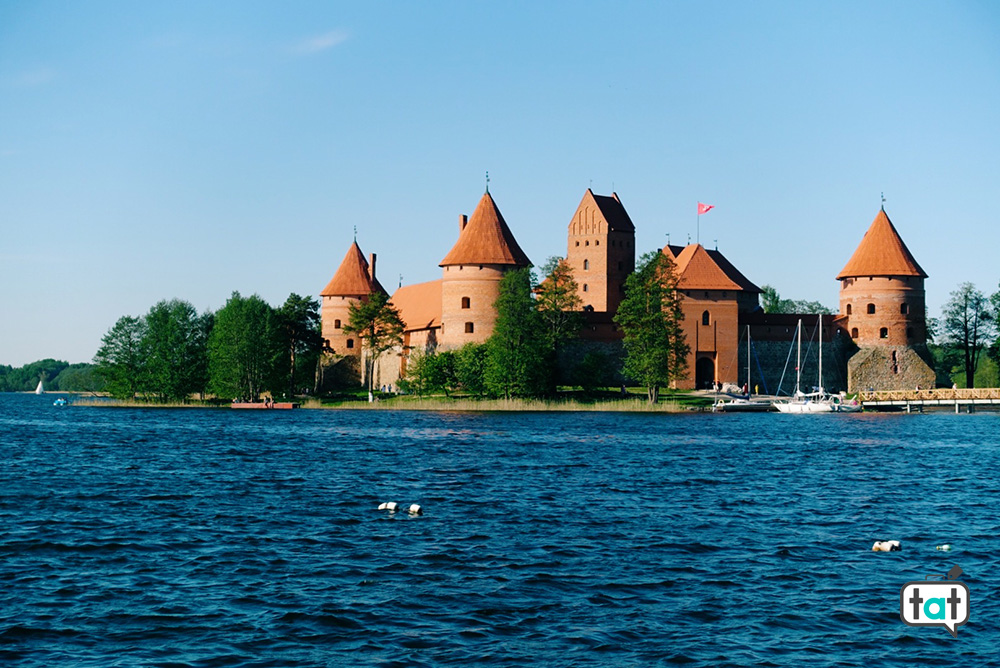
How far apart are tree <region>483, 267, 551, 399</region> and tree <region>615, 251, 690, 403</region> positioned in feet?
17.5

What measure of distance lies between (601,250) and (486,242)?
42.3ft

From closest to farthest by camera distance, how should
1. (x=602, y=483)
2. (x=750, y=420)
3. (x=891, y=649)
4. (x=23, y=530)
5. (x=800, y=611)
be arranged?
(x=891, y=649)
(x=800, y=611)
(x=23, y=530)
(x=602, y=483)
(x=750, y=420)

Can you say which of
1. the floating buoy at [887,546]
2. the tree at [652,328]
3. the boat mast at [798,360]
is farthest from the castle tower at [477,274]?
the floating buoy at [887,546]

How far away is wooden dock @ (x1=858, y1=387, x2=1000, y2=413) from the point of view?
212 feet

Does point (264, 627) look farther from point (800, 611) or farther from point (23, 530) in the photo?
point (23, 530)

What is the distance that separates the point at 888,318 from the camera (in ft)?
242

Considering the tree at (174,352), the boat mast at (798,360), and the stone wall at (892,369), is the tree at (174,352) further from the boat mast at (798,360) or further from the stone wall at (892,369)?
the stone wall at (892,369)

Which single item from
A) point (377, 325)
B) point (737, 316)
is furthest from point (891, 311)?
point (377, 325)

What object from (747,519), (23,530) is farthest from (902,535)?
(23,530)

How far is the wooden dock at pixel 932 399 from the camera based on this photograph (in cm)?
6462

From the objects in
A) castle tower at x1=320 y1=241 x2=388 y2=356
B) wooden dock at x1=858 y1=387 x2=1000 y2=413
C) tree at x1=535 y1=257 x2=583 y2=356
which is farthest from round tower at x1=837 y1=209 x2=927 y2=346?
castle tower at x1=320 y1=241 x2=388 y2=356

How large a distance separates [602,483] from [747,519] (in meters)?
6.04

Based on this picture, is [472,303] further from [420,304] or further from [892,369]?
[892,369]

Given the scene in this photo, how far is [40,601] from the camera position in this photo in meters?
13.2
